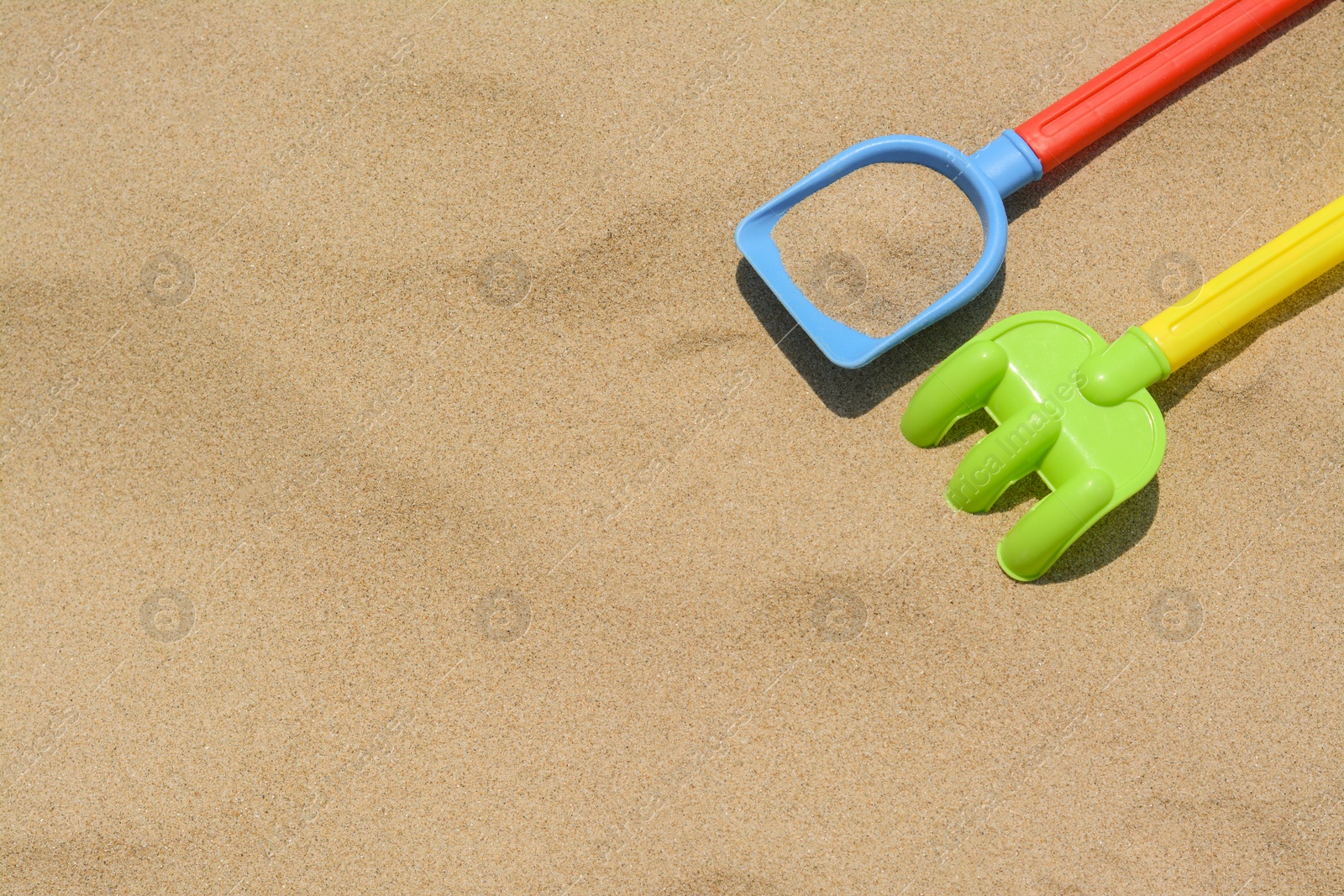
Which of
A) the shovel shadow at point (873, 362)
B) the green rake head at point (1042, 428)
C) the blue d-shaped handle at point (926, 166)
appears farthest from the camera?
the shovel shadow at point (873, 362)

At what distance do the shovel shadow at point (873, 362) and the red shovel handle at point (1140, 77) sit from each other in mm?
389

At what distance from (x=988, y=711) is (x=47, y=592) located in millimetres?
2442

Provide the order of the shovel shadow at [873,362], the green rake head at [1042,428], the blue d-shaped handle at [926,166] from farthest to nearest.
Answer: the shovel shadow at [873,362]
the blue d-shaped handle at [926,166]
the green rake head at [1042,428]

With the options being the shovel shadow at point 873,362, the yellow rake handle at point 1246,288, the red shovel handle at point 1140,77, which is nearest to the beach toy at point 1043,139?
the red shovel handle at point 1140,77

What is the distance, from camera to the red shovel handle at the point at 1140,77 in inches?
90.0

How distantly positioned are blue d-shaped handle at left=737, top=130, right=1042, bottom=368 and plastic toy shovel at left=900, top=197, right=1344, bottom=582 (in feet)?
0.53

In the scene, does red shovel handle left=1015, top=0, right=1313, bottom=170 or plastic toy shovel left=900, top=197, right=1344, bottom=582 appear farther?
red shovel handle left=1015, top=0, right=1313, bottom=170

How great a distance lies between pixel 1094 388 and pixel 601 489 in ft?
4.05

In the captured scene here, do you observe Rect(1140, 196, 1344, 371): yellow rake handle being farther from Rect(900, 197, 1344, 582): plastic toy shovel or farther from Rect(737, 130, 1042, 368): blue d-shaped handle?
Rect(737, 130, 1042, 368): blue d-shaped handle

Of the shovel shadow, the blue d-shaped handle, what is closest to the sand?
the shovel shadow

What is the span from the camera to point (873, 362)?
2.40m

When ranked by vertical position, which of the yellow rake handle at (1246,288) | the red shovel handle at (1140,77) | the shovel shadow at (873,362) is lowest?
the yellow rake handle at (1246,288)

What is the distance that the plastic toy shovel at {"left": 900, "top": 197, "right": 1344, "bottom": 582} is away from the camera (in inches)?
84.3

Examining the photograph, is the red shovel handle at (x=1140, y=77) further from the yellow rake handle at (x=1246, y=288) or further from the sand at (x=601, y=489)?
the yellow rake handle at (x=1246, y=288)
